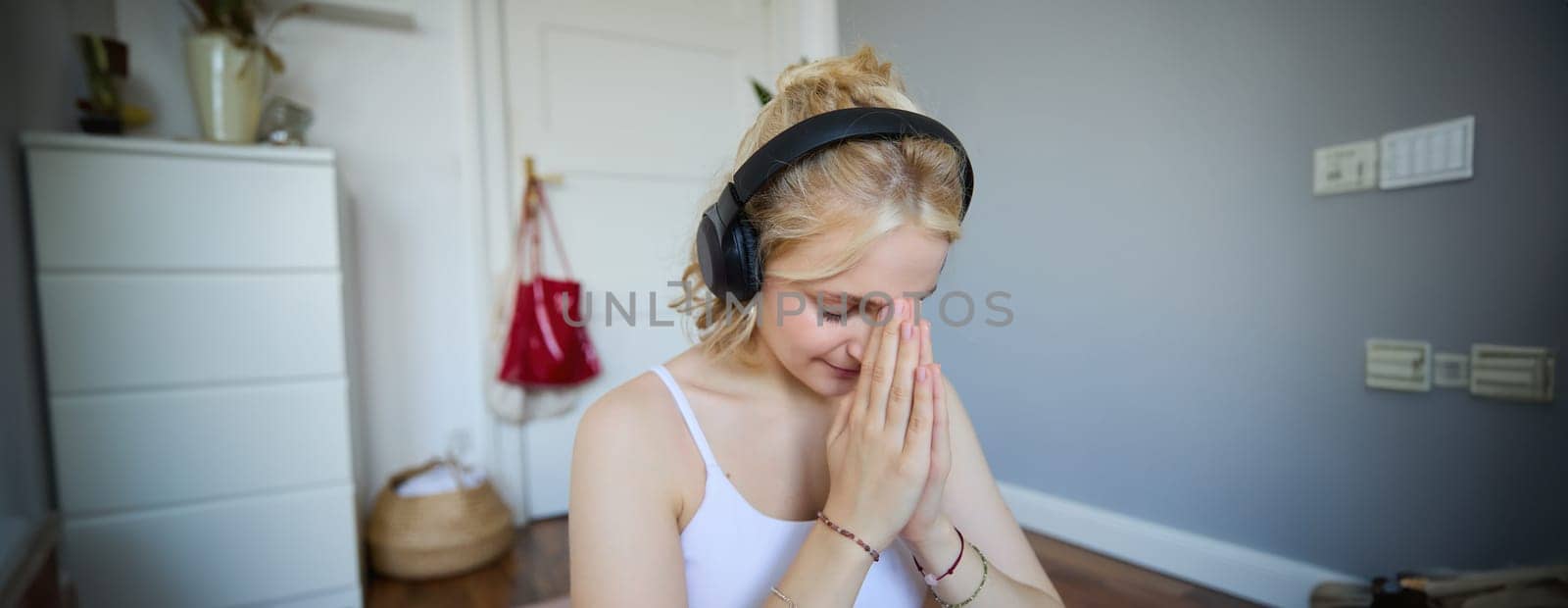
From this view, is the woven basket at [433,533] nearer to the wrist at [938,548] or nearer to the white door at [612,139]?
the white door at [612,139]

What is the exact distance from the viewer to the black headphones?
25.7 inches

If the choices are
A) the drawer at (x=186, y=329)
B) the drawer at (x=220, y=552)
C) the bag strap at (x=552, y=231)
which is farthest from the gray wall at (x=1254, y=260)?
the drawer at (x=220, y=552)

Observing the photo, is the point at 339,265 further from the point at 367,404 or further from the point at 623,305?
Result: the point at 623,305

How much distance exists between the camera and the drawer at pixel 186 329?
142 cm

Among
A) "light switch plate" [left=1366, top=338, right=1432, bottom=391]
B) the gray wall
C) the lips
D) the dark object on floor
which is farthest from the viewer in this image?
"light switch plate" [left=1366, top=338, right=1432, bottom=391]

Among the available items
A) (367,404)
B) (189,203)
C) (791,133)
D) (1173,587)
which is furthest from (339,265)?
(1173,587)

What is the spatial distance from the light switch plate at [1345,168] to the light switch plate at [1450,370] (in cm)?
38

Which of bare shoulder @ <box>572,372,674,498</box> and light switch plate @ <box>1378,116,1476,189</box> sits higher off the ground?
light switch plate @ <box>1378,116,1476,189</box>

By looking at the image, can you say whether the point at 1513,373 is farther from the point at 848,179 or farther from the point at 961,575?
the point at 848,179

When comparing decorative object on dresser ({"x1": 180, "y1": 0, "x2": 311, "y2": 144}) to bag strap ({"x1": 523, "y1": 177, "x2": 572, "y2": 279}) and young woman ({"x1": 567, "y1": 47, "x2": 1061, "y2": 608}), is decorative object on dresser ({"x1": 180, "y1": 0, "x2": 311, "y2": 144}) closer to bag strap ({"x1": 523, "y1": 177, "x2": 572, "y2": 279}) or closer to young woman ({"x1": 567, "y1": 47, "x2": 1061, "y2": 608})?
bag strap ({"x1": 523, "y1": 177, "x2": 572, "y2": 279})

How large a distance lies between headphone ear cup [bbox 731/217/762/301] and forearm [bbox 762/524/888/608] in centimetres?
27

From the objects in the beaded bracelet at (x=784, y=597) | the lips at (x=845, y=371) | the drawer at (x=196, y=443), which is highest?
the lips at (x=845, y=371)

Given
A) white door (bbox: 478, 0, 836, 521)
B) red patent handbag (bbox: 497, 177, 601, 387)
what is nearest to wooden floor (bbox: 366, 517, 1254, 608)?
white door (bbox: 478, 0, 836, 521)

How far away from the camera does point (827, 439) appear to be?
73cm
